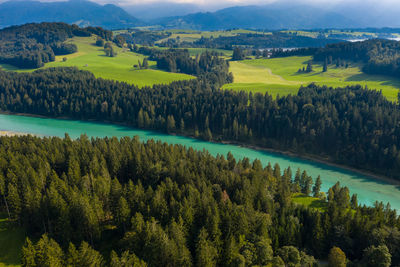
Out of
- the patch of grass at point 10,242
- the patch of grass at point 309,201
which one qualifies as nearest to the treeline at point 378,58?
the patch of grass at point 309,201

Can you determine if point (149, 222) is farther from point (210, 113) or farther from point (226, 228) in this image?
point (210, 113)

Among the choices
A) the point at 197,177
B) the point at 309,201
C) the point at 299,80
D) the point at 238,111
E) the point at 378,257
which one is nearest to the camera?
the point at 378,257

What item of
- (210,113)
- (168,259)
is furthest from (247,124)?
(168,259)

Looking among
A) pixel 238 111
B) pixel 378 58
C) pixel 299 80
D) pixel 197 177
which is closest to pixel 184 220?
pixel 197 177

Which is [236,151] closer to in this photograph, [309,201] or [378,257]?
[309,201]

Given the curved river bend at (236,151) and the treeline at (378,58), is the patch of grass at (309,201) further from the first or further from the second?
the treeline at (378,58)

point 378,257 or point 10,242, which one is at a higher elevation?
point 378,257

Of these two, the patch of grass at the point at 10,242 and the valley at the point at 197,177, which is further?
the patch of grass at the point at 10,242
